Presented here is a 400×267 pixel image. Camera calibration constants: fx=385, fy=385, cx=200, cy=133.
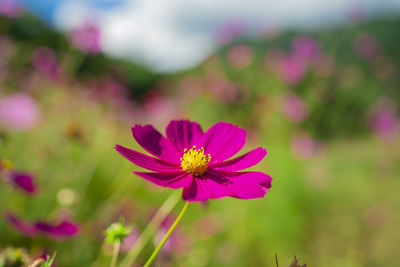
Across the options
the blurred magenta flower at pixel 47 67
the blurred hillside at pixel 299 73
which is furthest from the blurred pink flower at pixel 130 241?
the blurred hillside at pixel 299 73

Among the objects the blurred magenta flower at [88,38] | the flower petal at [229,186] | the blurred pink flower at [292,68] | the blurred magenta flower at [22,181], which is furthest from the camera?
the blurred pink flower at [292,68]

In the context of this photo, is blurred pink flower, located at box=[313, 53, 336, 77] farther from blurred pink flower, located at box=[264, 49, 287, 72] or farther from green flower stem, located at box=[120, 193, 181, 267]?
green flower stem, located at box=[120, 193, 181, 267]

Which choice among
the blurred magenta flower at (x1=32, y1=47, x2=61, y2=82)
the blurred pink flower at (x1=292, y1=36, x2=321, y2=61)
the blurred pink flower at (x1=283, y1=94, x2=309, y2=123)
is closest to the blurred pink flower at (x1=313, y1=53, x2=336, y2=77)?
the blurred pink flower at (x1=292, y1=36, x2=321, y2=61)

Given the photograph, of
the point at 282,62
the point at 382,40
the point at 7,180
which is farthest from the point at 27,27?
the point at 382,40

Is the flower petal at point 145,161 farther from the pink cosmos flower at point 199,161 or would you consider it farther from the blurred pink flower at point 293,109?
the blurred pink flower at point 293,109

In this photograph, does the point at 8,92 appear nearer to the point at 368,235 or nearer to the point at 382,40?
the point at 368,235

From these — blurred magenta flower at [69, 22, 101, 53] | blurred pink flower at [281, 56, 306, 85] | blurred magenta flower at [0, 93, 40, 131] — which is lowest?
blurred magenta flower at [0, 93, 40, 131]

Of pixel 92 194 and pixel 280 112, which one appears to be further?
pixel 280 112

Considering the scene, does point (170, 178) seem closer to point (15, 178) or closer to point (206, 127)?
point (15, 178)
